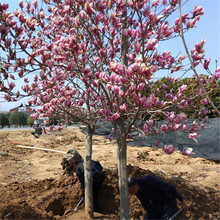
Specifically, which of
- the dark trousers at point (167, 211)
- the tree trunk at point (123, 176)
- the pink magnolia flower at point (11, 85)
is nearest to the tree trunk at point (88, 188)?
the tree trunk at point (123, 176)

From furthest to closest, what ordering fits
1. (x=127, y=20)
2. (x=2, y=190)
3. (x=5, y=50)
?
(x=2, y=190) → (x=127, y=20) → (x=5, y=50)

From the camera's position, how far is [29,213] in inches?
132

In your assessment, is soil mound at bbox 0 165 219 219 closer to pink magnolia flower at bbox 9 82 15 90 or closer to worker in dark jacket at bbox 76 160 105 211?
worker in dark jacket at bbox 76 160 105 211

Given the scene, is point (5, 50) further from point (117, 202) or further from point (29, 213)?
point (117, 202)

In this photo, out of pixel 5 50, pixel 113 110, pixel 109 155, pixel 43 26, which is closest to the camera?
pixel 5 50

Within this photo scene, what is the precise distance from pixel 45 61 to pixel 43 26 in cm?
159

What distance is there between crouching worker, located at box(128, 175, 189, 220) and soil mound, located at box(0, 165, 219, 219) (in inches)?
23.9

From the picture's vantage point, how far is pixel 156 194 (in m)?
3.00

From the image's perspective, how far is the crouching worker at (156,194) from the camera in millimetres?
2926

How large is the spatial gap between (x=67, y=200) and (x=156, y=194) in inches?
88.2

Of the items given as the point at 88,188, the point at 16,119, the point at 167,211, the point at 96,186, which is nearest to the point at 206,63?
the point at 167,211

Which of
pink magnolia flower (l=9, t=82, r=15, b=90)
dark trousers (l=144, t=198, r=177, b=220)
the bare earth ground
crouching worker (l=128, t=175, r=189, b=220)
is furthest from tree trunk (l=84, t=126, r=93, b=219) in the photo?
pink magnolia flower (l=9, t=82, r=15, b=90)

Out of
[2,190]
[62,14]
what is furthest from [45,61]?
[2,190]

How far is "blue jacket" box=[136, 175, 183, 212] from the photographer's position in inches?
116
